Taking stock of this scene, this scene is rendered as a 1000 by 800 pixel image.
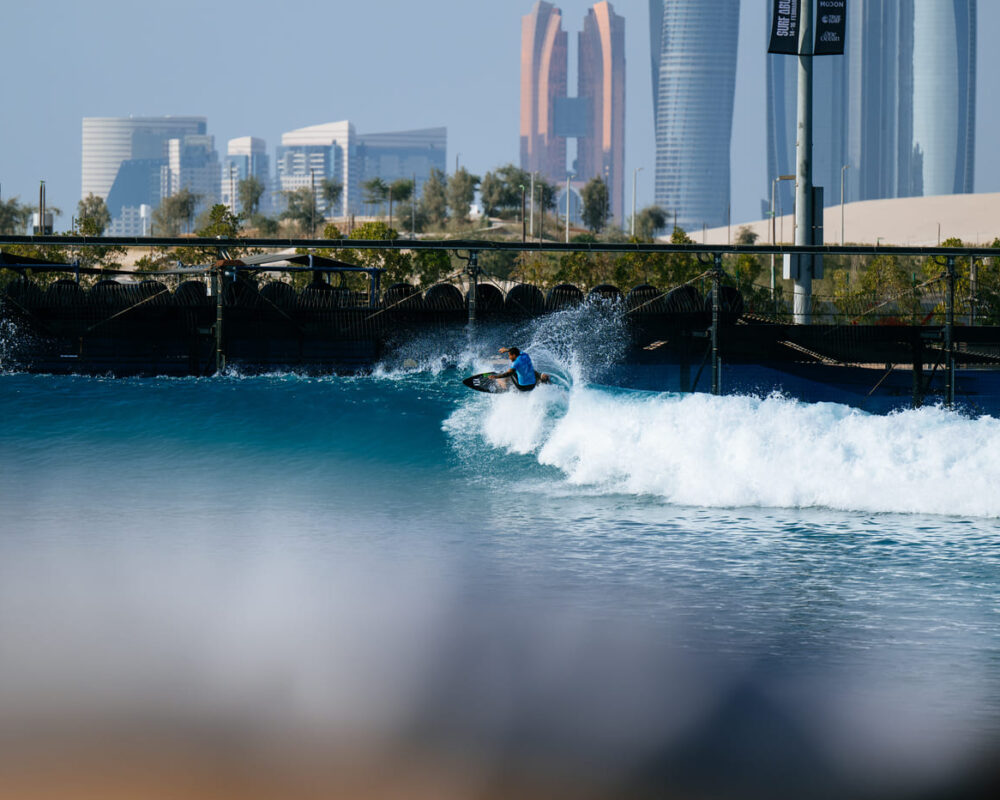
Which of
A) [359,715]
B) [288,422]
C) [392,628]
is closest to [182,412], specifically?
[288,422]

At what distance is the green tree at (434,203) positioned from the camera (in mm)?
164125

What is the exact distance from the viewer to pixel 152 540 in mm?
14297

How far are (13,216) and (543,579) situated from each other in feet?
491

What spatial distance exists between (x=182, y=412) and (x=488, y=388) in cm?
646

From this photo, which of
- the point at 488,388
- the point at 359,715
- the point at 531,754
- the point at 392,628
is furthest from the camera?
the point at 488,388

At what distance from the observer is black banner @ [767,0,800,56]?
1195 inches

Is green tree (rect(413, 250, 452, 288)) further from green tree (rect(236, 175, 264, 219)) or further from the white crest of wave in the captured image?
green tree (rect(236, 175, 264, 219))

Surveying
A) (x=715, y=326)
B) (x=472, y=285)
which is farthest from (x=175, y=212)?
(x=715, y=326)

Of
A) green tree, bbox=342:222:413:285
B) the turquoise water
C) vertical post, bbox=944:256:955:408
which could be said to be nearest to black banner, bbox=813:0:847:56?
vertical post, bbox=944:256:955:408

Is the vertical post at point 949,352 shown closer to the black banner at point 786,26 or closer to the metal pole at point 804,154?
the metal pole at point 804,154

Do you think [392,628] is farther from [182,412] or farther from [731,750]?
[182,412]

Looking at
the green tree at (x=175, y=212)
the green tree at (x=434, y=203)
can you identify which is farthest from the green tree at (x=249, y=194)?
the green tree at (x=434, y=203)

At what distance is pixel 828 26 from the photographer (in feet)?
101

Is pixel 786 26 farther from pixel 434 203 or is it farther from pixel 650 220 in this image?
pixel 650 220
